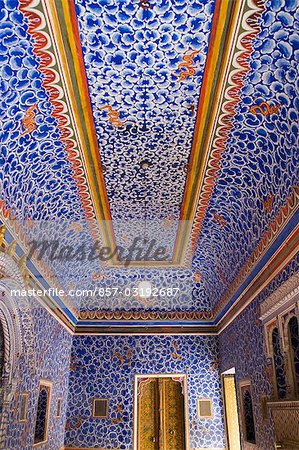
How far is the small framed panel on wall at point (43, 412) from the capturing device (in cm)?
553

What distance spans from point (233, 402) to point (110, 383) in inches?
88.6

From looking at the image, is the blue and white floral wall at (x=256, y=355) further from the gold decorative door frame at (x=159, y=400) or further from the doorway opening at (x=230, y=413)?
the gold decorative door frame at (x=159, y=400)

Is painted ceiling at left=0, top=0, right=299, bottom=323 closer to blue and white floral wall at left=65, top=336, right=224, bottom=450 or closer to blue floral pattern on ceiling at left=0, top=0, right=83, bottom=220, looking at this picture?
blue floral pattern on ceiling at left=0, top=0, right=83, bottom=220

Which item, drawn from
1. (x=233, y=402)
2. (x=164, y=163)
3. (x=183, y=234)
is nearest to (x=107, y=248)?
(x=183, y=234)

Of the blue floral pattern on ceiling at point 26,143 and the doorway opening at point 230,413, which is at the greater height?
the blue floral pattern on ceiling at point 26,143

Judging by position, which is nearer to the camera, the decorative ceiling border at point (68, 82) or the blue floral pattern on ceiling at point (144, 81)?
the decorative ceiling border at point (68, 82)

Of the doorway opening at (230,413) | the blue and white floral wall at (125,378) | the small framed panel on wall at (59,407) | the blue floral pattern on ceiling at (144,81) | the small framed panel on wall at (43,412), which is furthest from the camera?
the blue and white floral wall at (125,378)

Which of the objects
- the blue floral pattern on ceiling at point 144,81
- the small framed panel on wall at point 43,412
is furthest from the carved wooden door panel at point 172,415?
the blue floral pattern on ceiling at point 144,81

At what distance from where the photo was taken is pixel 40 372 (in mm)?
5371

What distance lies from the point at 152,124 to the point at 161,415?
566cm
